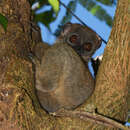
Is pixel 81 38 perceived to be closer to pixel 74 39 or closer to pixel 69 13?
pixel 74 39

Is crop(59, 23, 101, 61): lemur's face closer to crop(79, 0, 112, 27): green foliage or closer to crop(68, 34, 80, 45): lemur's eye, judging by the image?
crop(68, 34, 80, 45): lemur's eye

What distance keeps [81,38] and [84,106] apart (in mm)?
2044

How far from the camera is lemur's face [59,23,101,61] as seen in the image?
4727 mm

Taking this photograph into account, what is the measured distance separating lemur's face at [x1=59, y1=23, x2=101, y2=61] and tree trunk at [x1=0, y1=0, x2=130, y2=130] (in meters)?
1.65

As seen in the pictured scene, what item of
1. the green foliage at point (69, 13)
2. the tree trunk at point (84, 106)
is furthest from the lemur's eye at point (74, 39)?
the tree trunk at point (84, 106)

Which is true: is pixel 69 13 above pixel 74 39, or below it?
above

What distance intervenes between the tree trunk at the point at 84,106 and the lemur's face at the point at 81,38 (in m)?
1.65

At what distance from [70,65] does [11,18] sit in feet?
3.45

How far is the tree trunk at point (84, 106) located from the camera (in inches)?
109

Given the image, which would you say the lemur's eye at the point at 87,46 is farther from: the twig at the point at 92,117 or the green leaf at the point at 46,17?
the twig at the point at 92,117

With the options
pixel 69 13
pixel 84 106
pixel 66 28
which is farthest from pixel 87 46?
pixel 84 106

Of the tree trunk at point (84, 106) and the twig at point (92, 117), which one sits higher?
the tree trunk at point (84, 106)

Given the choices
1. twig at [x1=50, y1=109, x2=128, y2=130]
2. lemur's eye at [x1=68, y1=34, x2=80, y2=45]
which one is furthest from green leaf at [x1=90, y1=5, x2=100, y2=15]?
twig at [x1=50, y1=109, x2=128, y2=130]

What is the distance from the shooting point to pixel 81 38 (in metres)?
4.81
